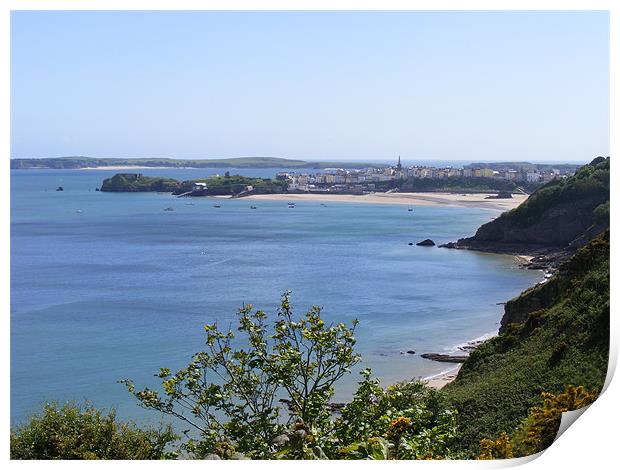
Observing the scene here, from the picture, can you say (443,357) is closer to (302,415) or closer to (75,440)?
(75,440)

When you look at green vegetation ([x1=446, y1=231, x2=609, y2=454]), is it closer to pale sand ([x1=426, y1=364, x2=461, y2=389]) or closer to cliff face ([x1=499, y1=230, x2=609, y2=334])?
cliff face ([x1=499, y1=230, x2=609, y2=334])

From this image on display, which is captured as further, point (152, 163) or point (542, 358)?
point (152, 163)

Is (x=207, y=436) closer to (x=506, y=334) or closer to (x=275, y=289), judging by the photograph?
(x=506, y=334)

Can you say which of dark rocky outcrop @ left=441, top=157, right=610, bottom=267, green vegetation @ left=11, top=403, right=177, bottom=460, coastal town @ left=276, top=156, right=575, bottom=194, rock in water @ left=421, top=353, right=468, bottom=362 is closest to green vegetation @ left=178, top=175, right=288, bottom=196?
coastal town @ left=276, top=156, right=575, bottom=194

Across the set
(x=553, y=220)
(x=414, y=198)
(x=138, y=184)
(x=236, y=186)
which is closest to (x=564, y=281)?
(x=553, y=220)

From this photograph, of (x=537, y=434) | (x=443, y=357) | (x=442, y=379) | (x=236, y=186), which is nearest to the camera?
(x=537, y=434)
